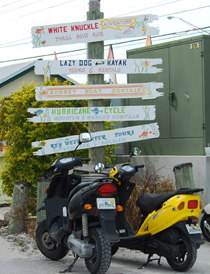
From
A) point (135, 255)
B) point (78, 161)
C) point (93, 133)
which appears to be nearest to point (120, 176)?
point (78, 161)

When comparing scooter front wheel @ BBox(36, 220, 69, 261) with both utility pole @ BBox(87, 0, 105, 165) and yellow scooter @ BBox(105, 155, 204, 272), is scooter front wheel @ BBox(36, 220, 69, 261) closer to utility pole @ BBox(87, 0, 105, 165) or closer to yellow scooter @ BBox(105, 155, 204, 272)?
yellow scooter @ BBox(105, 155, 204, 272)

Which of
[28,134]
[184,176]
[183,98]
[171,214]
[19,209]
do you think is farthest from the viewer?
[183,98]

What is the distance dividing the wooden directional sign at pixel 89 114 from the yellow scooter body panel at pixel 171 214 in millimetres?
2382

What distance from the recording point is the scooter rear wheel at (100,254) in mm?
4734

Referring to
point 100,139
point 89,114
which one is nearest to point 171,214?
point 100,139

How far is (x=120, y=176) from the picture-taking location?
535 cm

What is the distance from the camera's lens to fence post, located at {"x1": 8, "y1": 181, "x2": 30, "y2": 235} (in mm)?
7645

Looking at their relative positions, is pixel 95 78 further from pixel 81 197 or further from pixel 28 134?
pixel 81 197

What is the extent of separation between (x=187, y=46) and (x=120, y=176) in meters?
4.01

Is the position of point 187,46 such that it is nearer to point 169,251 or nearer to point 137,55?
point 137,55

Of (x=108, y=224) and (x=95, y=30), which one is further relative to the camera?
(x=95, y=30)

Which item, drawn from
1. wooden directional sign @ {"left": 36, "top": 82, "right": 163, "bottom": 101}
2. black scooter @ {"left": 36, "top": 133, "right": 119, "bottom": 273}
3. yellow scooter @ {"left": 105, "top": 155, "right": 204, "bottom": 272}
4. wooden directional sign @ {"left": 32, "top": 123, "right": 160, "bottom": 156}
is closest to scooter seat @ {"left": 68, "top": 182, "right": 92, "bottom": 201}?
black scooter @ {"left": 36, "top": 133, "right": 119, "bottom": 273}

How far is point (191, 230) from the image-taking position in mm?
5121

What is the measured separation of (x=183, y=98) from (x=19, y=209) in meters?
3.80
